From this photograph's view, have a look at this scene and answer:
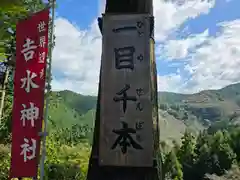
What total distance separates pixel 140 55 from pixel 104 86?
63cm

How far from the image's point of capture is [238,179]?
22234 millimetres

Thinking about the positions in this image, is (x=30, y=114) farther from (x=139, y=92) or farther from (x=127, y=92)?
(x=139, y=92)

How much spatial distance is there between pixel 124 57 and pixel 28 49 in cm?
175

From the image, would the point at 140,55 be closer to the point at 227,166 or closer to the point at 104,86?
the point at 104,86

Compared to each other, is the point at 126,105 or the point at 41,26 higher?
the point at 41,26

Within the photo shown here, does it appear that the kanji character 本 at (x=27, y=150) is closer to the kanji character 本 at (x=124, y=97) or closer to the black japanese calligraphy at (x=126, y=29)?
the kanji character 本 at (x=124, y=97)

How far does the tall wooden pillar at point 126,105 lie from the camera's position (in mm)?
4980

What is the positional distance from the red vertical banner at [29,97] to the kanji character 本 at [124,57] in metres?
1.36

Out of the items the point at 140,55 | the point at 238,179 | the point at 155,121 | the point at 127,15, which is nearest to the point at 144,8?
the point at 127,15

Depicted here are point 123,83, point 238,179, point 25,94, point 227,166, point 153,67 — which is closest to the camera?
point 123,83

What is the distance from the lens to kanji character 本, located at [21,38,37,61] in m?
5.99

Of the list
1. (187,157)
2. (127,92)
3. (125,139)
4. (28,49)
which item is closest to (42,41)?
(28,49)

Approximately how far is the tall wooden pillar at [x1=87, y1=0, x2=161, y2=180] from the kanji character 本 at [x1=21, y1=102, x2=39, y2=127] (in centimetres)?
106

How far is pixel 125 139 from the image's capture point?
499cm
